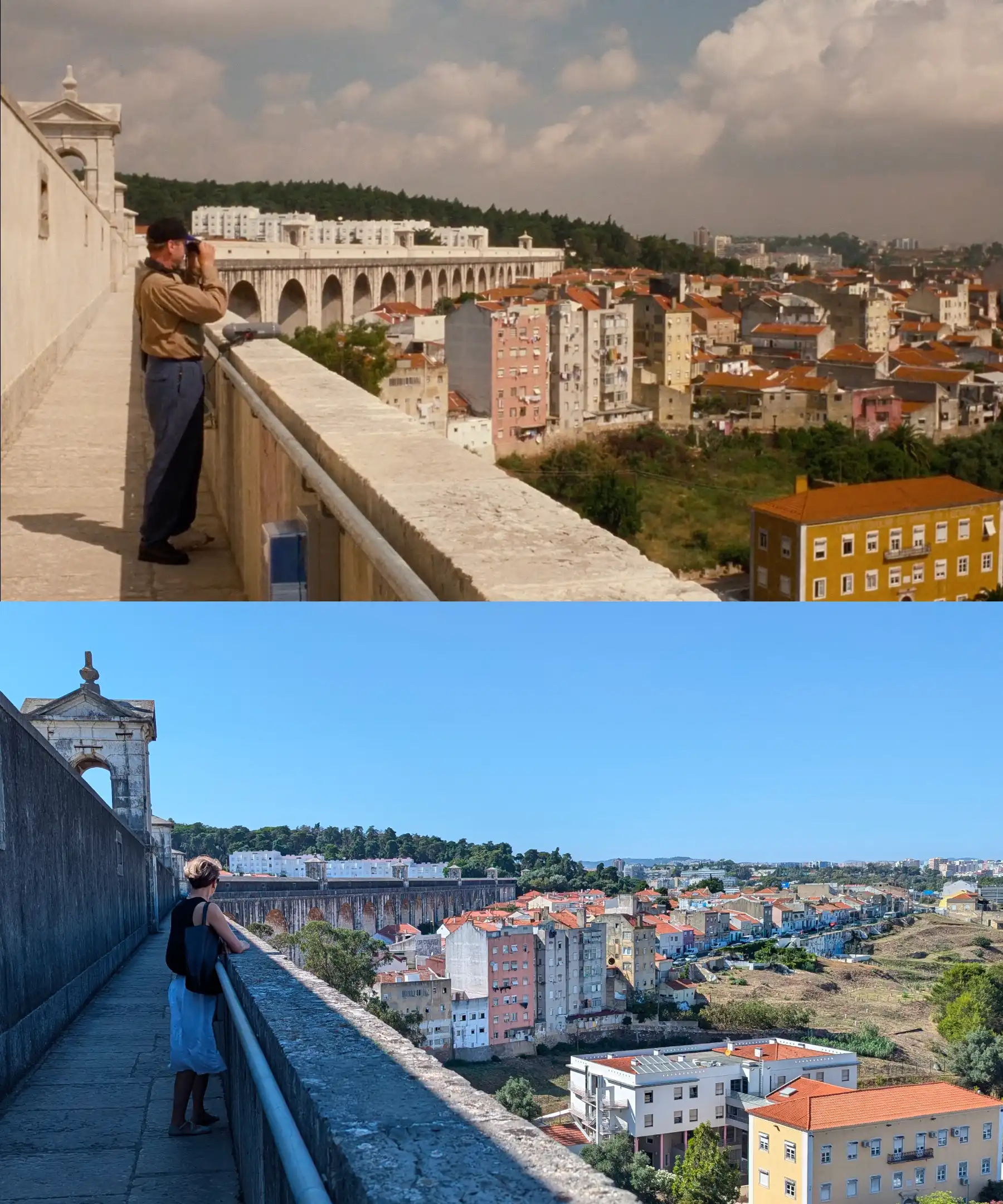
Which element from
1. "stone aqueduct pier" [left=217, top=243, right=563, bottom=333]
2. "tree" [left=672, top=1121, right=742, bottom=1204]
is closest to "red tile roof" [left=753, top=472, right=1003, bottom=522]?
"tree" [left=672, top=1121, right=742, bottom=1204]

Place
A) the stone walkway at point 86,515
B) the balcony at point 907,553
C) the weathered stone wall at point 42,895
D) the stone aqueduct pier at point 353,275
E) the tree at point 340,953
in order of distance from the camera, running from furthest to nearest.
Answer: the stone aqueduct pier at point 353,275 < the tree at point 340,953 < the balcony at point 907,553 < the stone walkway at point 86,515 < the weathered stone wall at point 42,895

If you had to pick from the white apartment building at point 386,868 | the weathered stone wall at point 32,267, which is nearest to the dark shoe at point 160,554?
the weathered stone wall at point 32,267

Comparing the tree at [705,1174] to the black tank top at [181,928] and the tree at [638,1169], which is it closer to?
the tree at [638,1169]

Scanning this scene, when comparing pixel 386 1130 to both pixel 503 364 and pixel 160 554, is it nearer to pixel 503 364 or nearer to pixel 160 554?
pixel 160 554

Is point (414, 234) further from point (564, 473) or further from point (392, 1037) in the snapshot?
point (392, 1037)

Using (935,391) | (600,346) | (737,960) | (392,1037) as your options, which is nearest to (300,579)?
(392,1037)

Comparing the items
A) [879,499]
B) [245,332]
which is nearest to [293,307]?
[879,499]

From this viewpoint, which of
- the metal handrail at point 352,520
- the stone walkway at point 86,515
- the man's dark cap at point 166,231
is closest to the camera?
the metal handrail at point 352,520
